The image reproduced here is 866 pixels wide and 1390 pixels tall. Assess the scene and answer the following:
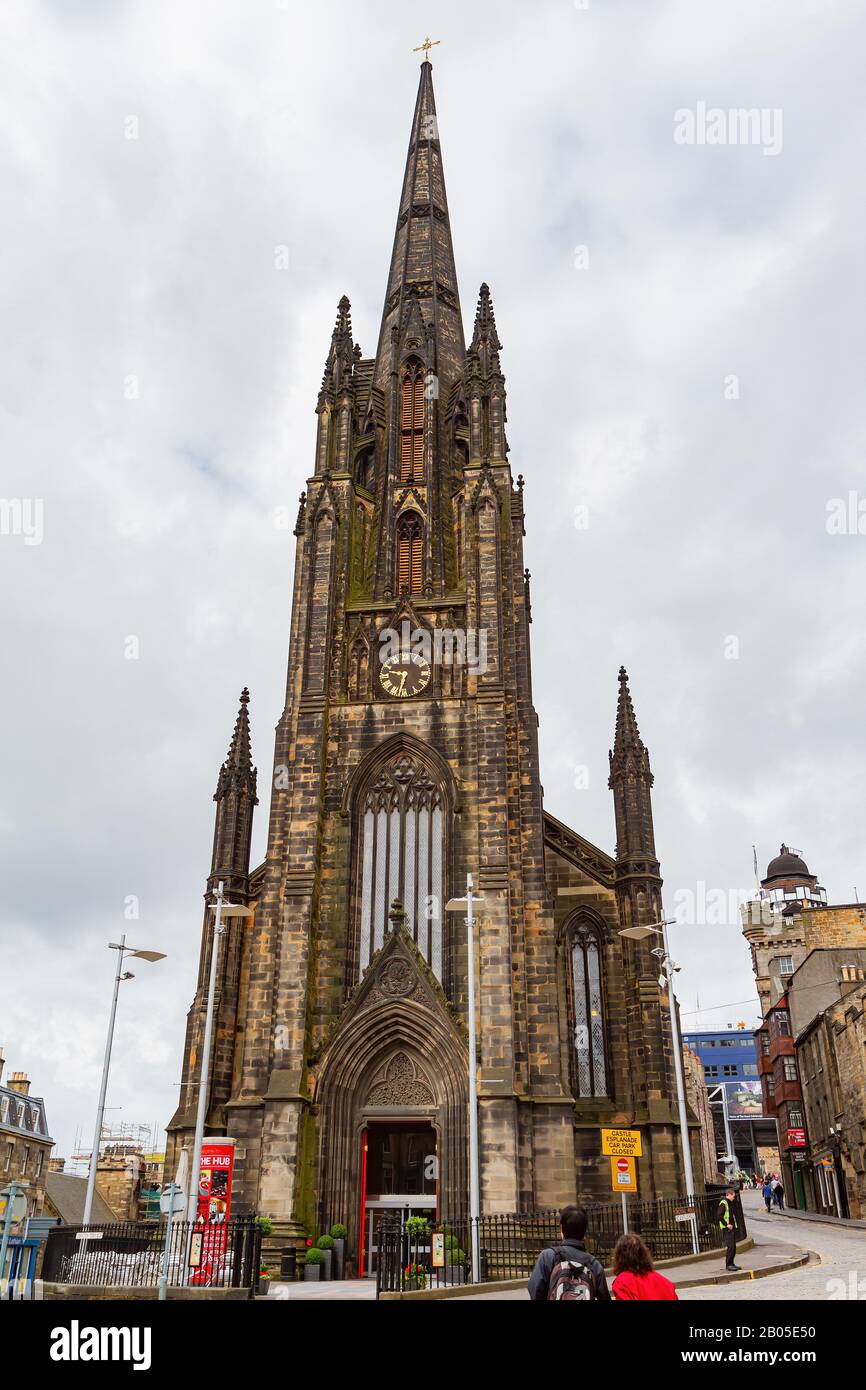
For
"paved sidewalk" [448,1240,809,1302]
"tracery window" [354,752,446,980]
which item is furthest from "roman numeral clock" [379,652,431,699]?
"paved sidewalk" [448,1240,809,1302]

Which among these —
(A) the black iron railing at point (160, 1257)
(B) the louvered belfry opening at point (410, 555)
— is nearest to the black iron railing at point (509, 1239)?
(A) the black iron railing at point (160, 1257)

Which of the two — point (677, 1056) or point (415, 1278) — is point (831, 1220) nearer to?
point (677, 1056)

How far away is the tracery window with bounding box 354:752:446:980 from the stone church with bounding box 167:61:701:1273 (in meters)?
0.06

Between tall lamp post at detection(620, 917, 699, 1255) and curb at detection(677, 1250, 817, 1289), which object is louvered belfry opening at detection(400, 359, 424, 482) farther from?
curb at detection(677, 1250, 817, 1289)

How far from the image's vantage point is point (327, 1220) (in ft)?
83.8

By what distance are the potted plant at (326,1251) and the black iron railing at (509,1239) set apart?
96.9 inches

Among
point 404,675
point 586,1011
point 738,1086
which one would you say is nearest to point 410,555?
point 404,675

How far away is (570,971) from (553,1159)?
690 centimetres

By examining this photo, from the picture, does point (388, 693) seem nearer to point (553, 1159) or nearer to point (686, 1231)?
point (553, 1159)

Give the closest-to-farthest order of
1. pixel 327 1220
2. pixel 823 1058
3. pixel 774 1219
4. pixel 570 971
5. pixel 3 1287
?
pixel 3 1287 → pixel 327 1220 → pixel 570 971 → pixel 774 1219 → pixel 823 1058

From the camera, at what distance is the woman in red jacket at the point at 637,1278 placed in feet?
19.3

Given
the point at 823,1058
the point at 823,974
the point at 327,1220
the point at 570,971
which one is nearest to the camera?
the point at 327,1220

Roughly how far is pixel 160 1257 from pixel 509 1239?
7.82m
